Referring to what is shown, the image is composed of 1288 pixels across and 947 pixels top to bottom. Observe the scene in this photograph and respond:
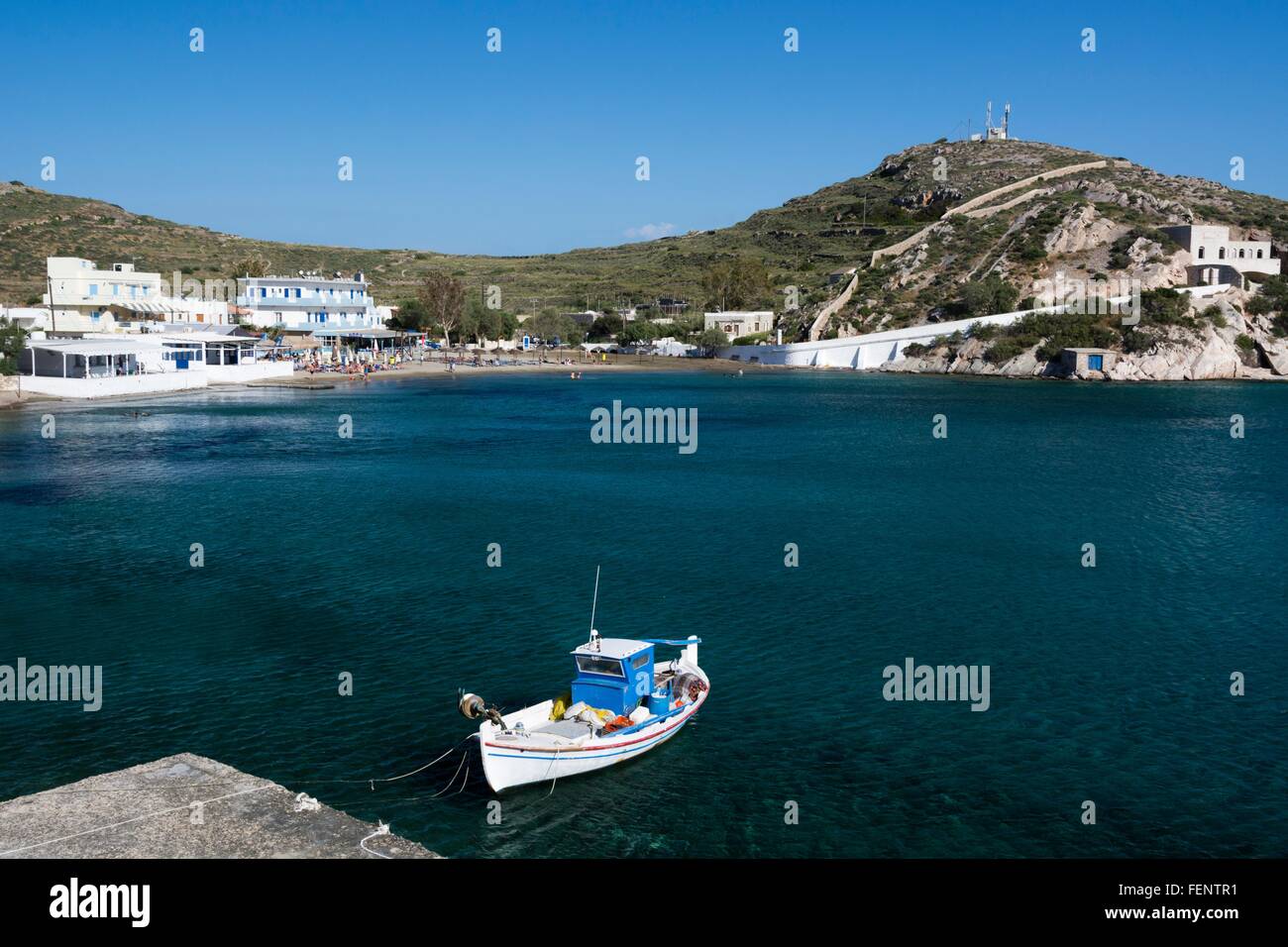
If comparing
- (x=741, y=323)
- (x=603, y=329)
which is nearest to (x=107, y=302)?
(x=603, y=329)

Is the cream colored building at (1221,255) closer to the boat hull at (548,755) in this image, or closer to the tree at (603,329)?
the tree at (603,329)

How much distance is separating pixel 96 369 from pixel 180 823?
260 feet

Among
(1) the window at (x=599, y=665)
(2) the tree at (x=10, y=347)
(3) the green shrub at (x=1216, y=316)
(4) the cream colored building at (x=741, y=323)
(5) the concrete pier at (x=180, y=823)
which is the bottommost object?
(5) the concrete pier at (x=180, y=823)

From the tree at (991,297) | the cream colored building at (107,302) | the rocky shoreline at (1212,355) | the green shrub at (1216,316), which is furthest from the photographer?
the tree at (991,297)

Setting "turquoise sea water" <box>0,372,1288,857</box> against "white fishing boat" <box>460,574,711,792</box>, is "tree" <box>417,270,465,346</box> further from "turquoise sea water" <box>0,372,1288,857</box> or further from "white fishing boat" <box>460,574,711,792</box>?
"white fishing boat" <box>460,574,711,792</box>

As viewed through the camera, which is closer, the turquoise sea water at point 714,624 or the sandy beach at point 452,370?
the turquoise sea water at point 714,624

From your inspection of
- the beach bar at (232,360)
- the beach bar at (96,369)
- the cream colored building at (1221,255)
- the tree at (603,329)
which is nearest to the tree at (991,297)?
the cream colored building at (1221,255)

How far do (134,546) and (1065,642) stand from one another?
29.7m

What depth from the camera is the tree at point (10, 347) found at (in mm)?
80750

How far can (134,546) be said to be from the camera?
36.0 metres

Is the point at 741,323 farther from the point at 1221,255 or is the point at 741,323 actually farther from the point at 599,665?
the point at 599,665

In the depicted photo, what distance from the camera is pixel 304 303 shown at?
119m

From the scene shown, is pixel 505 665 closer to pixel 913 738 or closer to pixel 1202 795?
pixel 913 738

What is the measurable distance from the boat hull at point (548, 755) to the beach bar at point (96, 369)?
2926 inches
